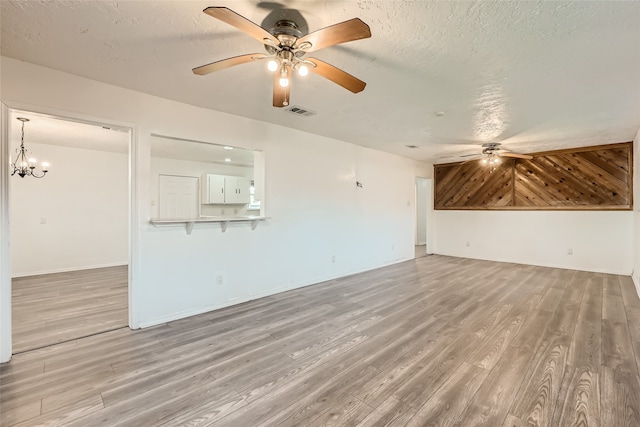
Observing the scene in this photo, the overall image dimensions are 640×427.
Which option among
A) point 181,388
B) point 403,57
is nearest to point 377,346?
point 181,388

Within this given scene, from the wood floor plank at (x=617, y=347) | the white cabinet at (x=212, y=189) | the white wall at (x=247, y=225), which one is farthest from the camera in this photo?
the white cabinet at (x=212, y=189)

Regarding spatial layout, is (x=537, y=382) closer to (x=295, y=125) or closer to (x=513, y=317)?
(x=513, y=317)

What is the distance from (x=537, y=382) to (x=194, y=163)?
7037 millimetres

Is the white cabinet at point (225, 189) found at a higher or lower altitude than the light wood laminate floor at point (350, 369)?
higher

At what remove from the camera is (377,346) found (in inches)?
99.2

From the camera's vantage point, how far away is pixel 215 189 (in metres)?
6.91

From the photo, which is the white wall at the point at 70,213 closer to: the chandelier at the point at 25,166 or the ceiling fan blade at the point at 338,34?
the chandelier at the point at 25,166

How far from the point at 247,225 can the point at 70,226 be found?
173 inches

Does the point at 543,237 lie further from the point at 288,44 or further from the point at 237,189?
the point at 237,189

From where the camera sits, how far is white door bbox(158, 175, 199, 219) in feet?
20.7

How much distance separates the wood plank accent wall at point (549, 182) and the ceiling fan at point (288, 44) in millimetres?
5886

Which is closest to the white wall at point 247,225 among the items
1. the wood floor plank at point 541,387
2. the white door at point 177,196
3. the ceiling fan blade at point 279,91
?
the ceiling fan blade at point 279,91

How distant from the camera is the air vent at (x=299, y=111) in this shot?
10.9 feet

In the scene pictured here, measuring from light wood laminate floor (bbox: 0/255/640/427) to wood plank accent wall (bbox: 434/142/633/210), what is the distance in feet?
8.47
